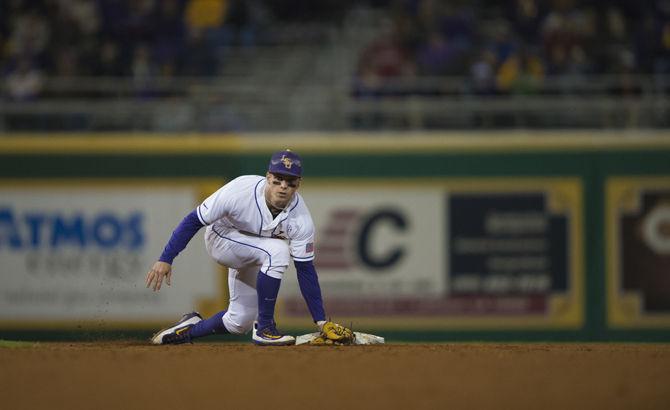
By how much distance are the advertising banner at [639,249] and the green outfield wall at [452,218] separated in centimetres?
2

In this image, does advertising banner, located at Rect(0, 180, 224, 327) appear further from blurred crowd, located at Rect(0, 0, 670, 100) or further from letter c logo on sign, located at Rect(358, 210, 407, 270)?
letter c logo on sign, located at Rect(358, 210, 407, 270)

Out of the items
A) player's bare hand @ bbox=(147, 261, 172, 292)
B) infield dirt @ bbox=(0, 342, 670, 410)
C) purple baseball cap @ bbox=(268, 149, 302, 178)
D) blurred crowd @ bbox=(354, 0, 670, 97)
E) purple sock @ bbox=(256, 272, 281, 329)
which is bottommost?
infield dirt @ bbox=(0, 342, 670, 410)

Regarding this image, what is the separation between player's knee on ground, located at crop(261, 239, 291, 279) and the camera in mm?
8156

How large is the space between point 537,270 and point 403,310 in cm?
179

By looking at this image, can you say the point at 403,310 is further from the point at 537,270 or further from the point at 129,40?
the point at 129,40

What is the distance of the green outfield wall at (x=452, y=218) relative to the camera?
13.4 meters

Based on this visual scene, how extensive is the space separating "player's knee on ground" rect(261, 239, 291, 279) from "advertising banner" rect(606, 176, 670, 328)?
21.3 feet

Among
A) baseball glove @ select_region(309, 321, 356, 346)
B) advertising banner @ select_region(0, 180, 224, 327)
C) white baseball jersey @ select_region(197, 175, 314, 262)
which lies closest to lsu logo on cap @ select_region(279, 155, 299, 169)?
→ white baseball jersey @ select_region(197, 175, 314, 262)

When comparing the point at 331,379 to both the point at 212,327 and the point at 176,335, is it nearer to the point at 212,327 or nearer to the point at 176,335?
the point at 212,327

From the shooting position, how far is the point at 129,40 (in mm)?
14570

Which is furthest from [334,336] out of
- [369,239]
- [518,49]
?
[518,49]

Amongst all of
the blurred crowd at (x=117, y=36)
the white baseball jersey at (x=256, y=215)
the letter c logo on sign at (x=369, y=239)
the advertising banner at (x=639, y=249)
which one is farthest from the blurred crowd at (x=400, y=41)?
the white baseball jersey at (x=256, y=215)

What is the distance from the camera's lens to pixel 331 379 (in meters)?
6.70

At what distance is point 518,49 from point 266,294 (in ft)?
23.1
